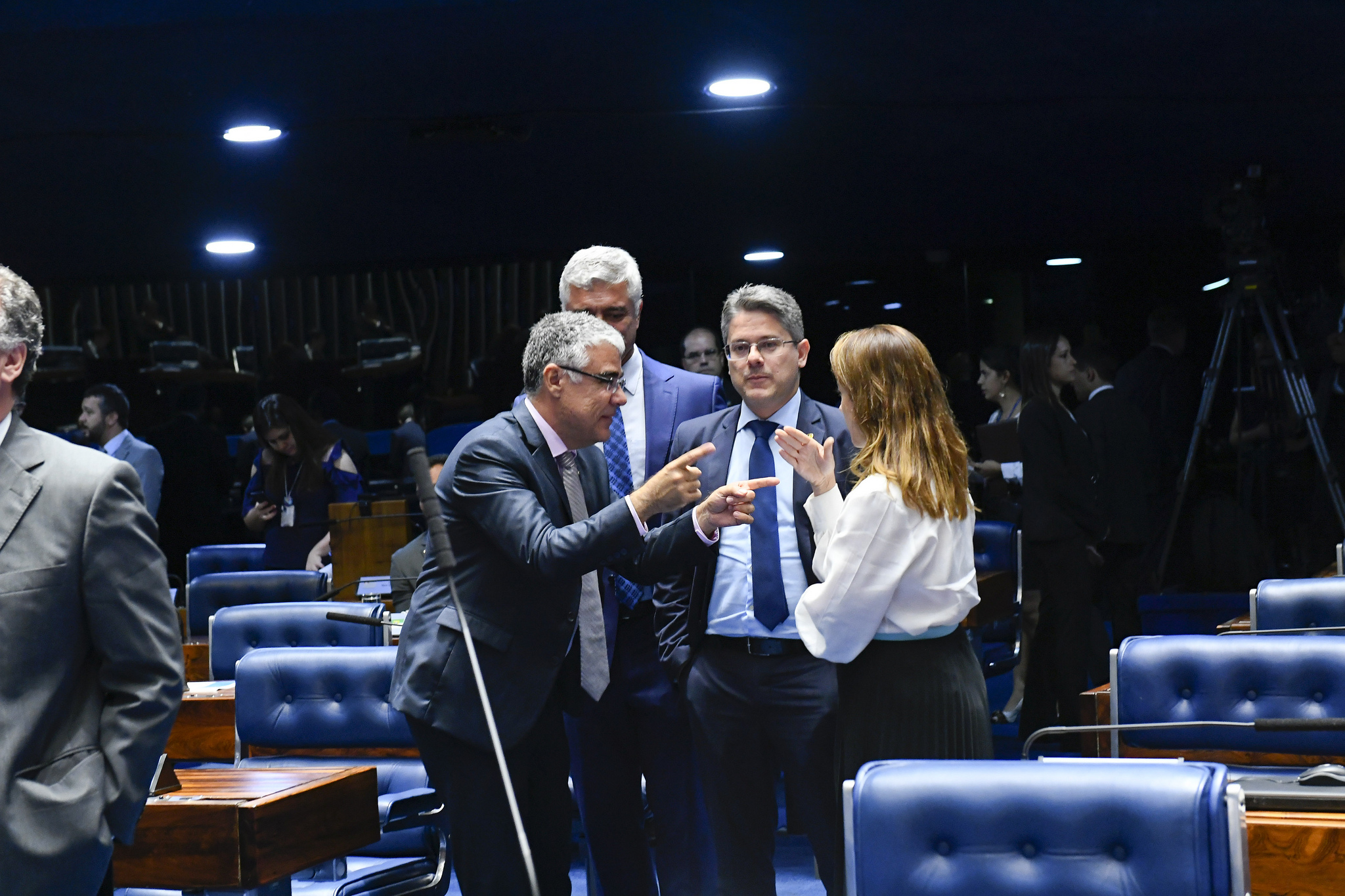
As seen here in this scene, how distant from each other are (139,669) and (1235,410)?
7838 mm

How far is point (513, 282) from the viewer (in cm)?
940

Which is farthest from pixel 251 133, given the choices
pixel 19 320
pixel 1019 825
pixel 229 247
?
pixel 1019 825

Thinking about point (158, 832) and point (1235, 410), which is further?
point (1235, 410)

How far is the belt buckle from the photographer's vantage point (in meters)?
2.70

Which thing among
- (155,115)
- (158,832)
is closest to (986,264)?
(155,115)

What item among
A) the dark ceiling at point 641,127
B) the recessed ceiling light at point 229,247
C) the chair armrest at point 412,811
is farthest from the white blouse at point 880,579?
the recessed ceiling light at point 229,247

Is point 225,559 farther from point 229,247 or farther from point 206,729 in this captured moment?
point 229,247

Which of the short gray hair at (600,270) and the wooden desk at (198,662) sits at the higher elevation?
the short gray hair at (600,270)

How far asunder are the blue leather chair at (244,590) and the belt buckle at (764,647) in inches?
118

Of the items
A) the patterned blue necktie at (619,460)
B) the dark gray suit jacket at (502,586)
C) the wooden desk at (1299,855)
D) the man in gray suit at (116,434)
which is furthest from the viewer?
the man in gray suit at (116,434)

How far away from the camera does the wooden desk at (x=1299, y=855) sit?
2094 millimetres

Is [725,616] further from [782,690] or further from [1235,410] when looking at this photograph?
[1235,410]

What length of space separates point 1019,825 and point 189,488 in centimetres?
852

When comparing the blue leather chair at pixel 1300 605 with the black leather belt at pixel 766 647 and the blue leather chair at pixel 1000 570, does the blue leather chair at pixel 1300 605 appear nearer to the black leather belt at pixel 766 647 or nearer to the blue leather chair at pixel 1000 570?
the black leather belt at pixel 766 647
